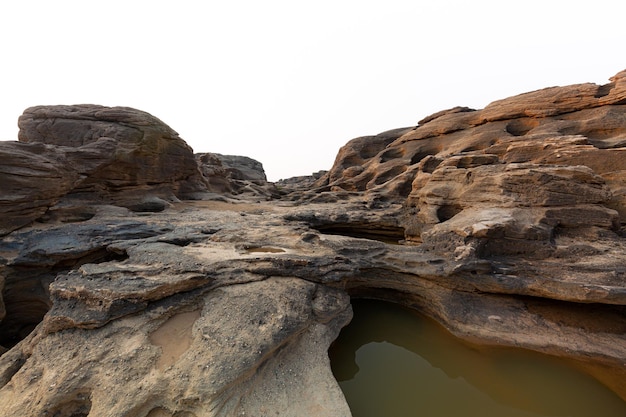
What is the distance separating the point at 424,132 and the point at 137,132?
20181 mm

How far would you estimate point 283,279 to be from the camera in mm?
6164

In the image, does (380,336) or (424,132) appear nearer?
(380,336)

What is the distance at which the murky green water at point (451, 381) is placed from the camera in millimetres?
4605

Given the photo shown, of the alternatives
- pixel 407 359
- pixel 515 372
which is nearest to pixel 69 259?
pixel 407 359

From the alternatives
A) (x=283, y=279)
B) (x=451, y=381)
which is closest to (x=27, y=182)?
(x=283, y=279)

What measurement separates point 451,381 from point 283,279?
13.9 feet

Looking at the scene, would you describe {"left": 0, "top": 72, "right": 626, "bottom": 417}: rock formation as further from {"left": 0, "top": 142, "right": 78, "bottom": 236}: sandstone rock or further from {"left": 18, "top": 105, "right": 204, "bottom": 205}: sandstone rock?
{"left": 18, "top": 105, "right": 204, "bottom": 205}: sandstone rock

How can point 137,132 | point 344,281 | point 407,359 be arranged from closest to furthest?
1. point 407,359
2. point 344,281
3. point 137,132

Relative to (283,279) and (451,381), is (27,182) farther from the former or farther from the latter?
(451,381)

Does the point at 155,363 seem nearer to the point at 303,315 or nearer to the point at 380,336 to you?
the point at 303,315

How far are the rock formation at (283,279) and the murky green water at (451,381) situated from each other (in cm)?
41

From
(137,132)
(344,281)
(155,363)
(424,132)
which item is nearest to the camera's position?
(155,363)

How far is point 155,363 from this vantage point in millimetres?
4027

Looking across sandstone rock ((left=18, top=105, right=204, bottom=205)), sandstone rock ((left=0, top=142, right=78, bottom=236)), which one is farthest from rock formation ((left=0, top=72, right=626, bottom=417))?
sandstone rock ((left=18, top=105, right=204, bottom=205))
